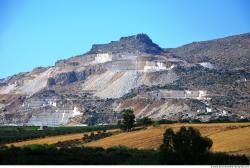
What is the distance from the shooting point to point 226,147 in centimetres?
7956

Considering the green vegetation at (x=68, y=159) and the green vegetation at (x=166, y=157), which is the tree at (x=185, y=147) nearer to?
the green vegetation at (x=166, y=157)

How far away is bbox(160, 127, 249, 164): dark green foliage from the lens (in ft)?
187

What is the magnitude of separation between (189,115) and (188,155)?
4725 inches

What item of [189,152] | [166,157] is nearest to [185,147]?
[189,152]

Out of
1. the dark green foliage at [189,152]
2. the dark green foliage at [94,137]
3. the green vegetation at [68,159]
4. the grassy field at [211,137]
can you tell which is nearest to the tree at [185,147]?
the dark green foliage at [189,152]

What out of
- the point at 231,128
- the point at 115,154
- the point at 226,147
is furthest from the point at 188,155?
the point at 231,128

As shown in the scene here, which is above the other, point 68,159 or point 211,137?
point 211,137

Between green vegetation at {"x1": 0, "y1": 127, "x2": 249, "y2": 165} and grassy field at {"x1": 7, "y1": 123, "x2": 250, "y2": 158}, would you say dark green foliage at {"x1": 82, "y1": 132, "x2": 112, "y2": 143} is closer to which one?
grassy field at {"x1": 7, "y1": 123, "x2": 250, "y2": 158}

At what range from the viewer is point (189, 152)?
198 ft

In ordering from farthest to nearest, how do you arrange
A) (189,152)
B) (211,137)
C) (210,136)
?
(210,136) → (211,137) → (189,152)

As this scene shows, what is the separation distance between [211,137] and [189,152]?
3324cm

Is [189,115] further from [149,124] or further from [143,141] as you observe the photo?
[143,141]

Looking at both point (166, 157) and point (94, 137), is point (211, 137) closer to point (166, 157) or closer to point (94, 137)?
point (94, 137)

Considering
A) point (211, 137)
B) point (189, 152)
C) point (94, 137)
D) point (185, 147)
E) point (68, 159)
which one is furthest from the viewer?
point (94, 137)
